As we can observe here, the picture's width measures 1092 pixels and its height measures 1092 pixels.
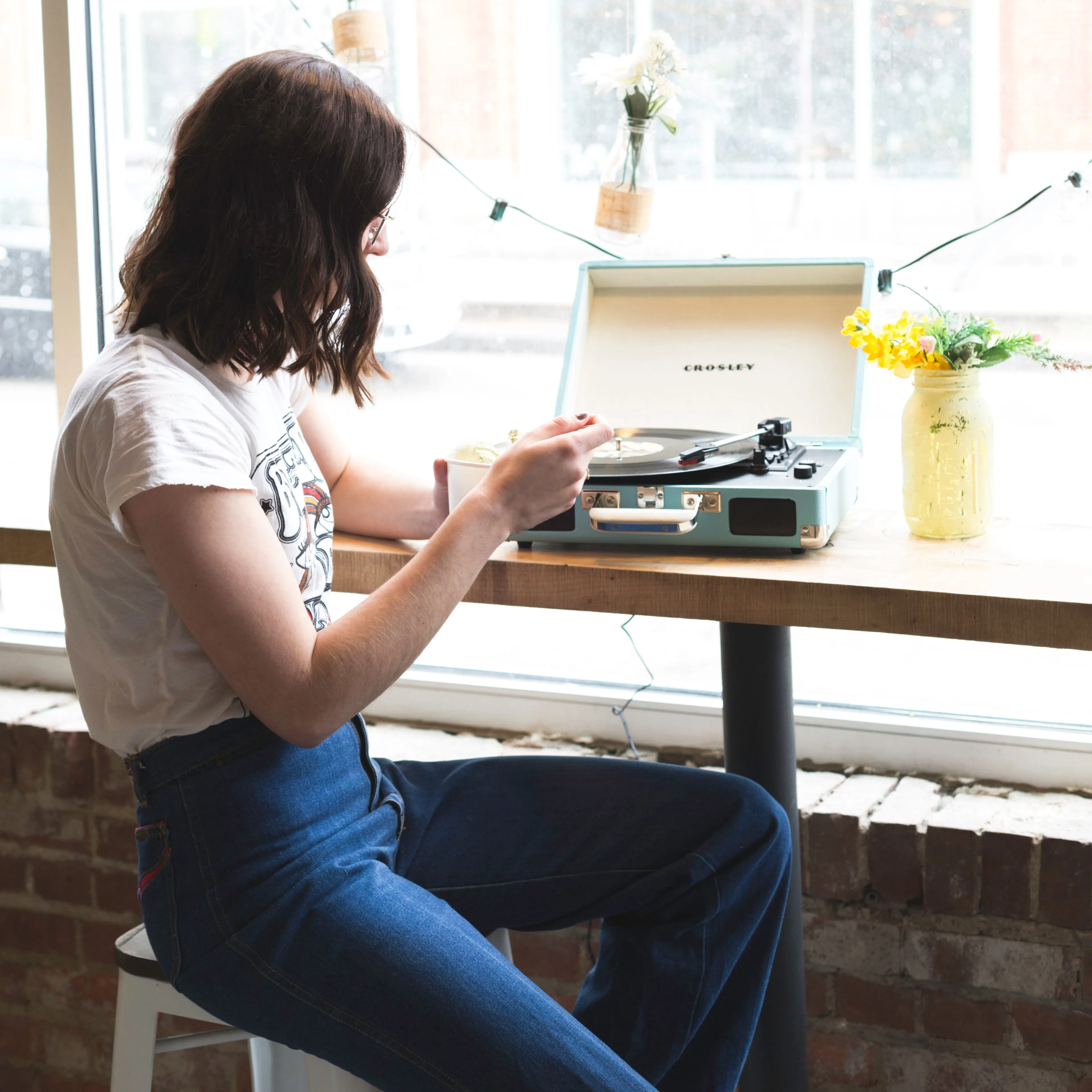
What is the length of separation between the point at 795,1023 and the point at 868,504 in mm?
609

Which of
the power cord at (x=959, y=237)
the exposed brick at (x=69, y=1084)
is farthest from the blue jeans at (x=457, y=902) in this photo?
the exposed brick at (x=69, y=1084)

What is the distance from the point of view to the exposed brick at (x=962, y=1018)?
1526 mm

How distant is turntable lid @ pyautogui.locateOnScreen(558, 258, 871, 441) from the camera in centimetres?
148

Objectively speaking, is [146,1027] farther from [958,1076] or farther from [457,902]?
[958,1076]

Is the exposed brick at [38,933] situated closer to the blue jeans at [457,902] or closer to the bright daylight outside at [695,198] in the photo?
the bright daylight outside at [695,198]

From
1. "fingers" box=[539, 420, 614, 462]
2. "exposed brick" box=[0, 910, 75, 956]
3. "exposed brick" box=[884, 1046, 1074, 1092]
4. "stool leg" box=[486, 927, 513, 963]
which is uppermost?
"fingers" box=[539, 420, 614, 462]

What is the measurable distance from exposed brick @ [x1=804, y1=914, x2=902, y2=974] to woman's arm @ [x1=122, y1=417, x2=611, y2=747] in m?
0.81

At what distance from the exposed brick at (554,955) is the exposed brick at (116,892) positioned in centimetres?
59

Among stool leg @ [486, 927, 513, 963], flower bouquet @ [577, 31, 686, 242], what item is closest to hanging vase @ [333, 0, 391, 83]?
flower bouquet @ [577, 31, 686, 242]

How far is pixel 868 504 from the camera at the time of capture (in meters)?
1.55

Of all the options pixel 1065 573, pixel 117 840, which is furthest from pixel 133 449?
pixel 117 840

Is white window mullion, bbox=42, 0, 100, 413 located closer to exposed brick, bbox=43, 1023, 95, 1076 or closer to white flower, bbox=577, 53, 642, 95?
white flower, bbox=577, 53, 642, 95

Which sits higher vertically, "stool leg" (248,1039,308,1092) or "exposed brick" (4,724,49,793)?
"exposed brick" (4,724,49,793)

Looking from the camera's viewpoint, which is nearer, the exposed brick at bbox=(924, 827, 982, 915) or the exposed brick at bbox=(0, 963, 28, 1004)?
the exposed brick at bbox=(924, 827, 982, 915)
